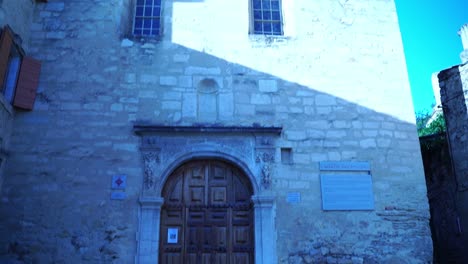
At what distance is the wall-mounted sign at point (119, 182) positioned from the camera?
231 inches

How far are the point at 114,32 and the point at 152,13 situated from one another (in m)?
0.76

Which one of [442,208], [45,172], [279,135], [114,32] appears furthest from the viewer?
[442,208]

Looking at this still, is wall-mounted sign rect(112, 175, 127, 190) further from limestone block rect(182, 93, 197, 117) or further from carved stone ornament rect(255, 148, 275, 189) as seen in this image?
carved stone ornament rect(255, 148, 275, 189)

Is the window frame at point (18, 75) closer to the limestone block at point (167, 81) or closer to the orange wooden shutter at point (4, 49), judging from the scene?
the orange wooden shutter at point (4, 49)

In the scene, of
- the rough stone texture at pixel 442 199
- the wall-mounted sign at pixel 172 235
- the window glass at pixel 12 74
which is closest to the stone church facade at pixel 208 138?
the wall-mounted sign at pixel 172 235

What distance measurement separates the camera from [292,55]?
679 centimetres

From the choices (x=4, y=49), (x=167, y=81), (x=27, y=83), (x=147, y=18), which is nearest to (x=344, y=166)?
(x=167, y=81)

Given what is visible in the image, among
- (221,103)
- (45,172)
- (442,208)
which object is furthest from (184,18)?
(442,208)

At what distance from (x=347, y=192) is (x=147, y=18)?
13.8ft

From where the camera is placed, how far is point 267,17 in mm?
7238

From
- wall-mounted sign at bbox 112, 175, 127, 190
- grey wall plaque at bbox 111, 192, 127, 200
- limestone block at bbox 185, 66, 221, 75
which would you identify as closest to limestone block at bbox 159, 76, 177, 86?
limestone block at bbox 185, 66, 221, 75

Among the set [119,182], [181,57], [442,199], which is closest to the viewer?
[119,182]

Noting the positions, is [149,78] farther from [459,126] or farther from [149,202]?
[459,126]

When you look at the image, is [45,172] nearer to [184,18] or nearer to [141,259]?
[141,259]
